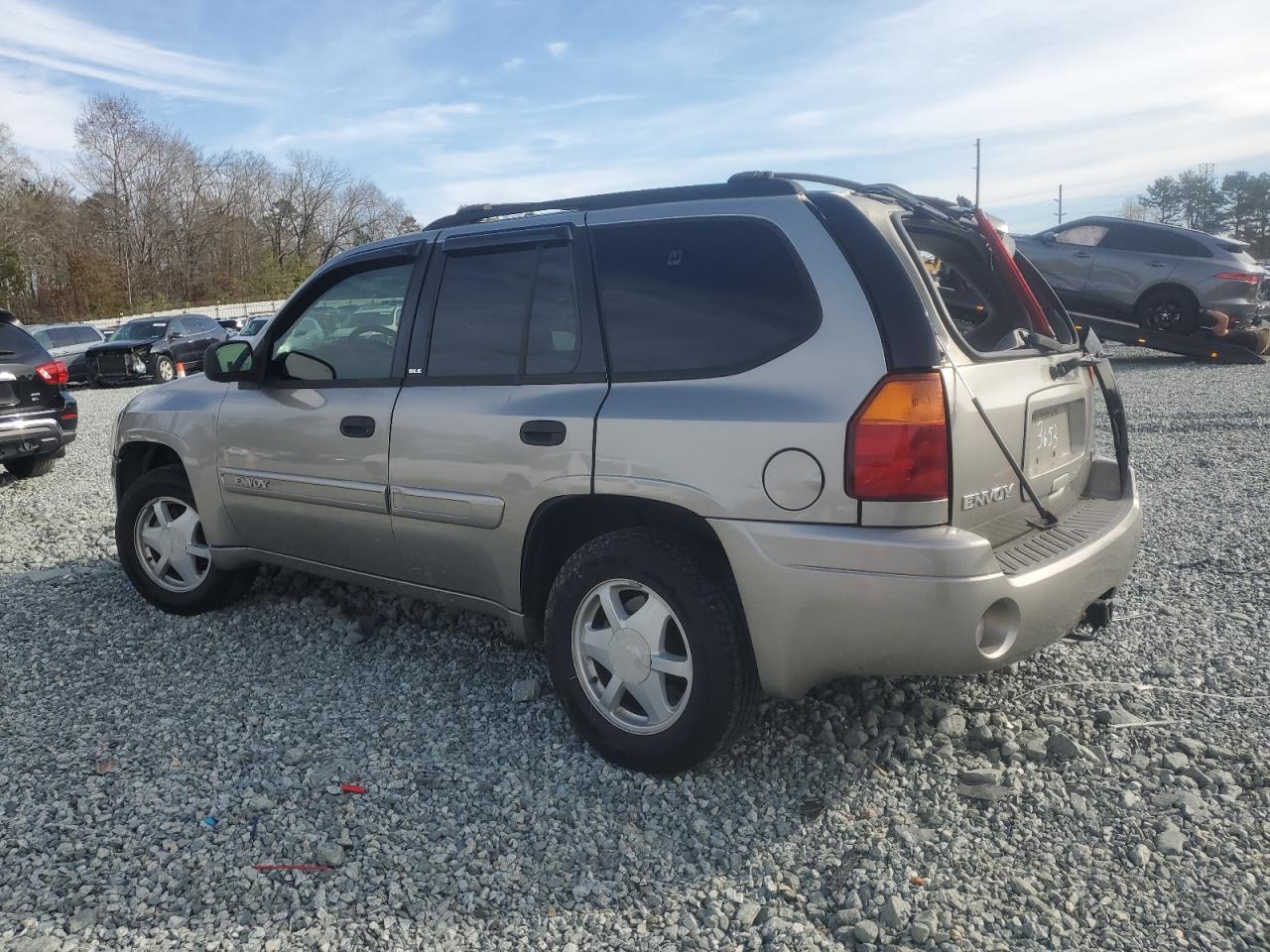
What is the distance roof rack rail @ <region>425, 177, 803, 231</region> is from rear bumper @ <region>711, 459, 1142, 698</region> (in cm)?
106

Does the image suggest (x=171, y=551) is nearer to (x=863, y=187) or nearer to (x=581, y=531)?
(x=581, y=531)

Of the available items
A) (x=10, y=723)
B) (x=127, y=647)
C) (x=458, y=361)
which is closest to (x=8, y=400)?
(x=127, y=647)

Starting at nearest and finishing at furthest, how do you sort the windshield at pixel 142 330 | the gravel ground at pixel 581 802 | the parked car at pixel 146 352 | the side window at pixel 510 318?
the gravel ground at pixel 581 802 → the side window at pixel 510 318 → the parked car at pixel 146 352 → the windshield at pixel 142 330

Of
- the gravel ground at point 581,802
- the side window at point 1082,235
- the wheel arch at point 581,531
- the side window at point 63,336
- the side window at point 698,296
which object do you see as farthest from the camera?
the side window at point 63,336

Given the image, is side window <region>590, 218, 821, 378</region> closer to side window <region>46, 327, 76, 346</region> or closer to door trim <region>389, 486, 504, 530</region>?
door trim <region>389, 486, 504, 530</region>

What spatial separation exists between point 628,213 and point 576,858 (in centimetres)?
202

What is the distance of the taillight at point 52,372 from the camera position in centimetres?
829

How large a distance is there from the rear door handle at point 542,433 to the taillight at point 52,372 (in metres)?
6.89

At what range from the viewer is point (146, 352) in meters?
20.9

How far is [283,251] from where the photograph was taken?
8169 centimetres

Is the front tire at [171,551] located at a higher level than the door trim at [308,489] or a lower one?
lower

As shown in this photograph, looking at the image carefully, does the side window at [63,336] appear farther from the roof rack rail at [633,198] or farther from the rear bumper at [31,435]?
the roof rack rail at [633,198]

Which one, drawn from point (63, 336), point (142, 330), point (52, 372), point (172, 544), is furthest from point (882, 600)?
point (63, 336)

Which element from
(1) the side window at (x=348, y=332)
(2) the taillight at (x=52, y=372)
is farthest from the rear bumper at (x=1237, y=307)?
(2) the taillight at (x=52, y=372)
